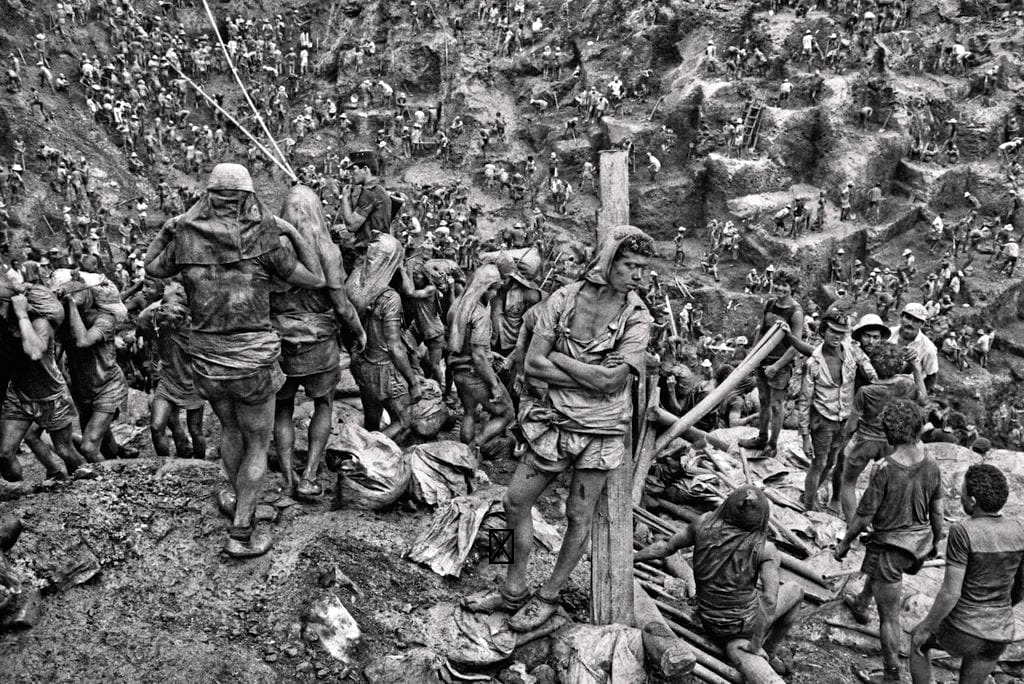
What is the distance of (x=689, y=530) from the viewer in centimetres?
477

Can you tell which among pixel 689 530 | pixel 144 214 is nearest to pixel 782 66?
pixel 144 214

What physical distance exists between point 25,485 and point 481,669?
3584 mm

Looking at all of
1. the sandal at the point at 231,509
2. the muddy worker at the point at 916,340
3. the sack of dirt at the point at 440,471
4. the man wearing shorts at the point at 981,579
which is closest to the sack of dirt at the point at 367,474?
the sack of dirt at the point at 440,471

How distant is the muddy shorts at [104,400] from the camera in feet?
19.8

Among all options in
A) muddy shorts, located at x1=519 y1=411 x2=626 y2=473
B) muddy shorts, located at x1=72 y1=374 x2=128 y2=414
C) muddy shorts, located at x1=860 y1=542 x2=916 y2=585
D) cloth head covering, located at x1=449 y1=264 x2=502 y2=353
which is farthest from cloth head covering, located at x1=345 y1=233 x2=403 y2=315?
muddy shorts, located at x1=860 y1=542 x2=916 y2=585

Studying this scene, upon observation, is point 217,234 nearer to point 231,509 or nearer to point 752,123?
point 231,509

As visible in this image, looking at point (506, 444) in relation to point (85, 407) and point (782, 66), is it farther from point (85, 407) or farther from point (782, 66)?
point (782, 66)

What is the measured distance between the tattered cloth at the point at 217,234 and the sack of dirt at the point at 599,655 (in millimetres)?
2723

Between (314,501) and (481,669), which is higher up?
(314,501)

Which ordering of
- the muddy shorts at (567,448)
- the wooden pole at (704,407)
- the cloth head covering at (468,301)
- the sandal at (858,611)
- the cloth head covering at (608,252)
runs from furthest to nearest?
the cloth head covering at (468,301), the sandal at (858,611), the wooden pole at (704,407), the muddy shorts at (567,448), the cloth head covering at (608,252)

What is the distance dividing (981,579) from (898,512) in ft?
2.27

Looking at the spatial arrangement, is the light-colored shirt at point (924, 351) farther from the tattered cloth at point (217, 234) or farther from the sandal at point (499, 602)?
the tattered cloth at point (217, 234)

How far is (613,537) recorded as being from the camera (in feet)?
A: 14.9

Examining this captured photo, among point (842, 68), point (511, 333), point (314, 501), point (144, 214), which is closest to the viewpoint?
point (314, 501)
